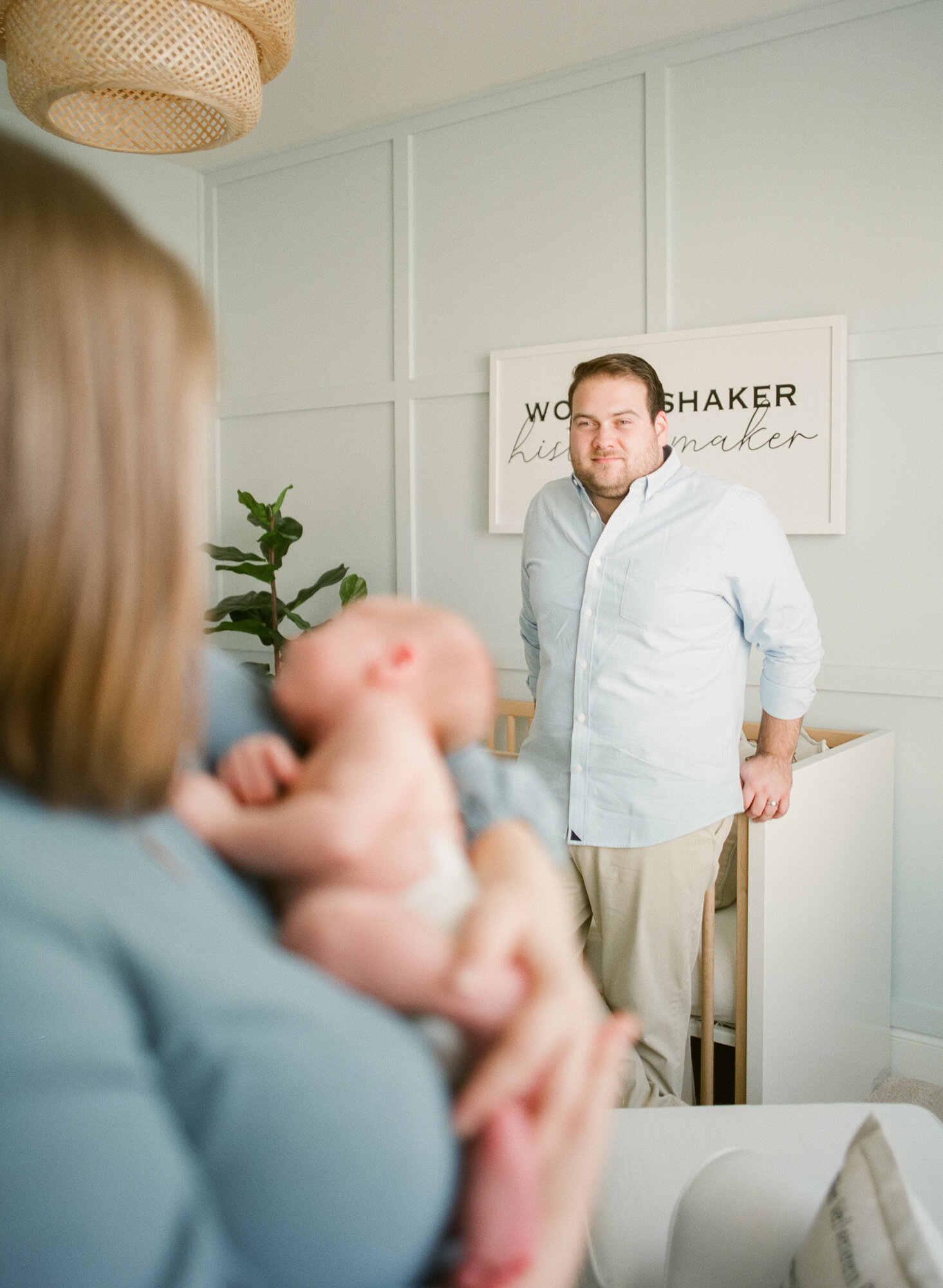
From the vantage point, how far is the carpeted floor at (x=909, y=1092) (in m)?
2.57

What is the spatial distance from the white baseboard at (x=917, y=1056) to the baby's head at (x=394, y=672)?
2.73m

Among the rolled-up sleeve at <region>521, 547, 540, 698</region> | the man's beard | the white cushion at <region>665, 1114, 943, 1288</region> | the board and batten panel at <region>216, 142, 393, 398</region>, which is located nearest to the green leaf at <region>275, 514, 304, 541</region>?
the board and batten panel at <region>216, 142, 393, 398</region>

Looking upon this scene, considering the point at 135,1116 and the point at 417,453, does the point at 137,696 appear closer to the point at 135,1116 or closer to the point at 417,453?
the point at 135,1116

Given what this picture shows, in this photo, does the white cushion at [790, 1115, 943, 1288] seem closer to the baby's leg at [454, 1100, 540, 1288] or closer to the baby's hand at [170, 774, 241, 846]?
the baby's leg at [454, 1100, 540, 1288]

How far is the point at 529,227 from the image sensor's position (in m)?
3.25

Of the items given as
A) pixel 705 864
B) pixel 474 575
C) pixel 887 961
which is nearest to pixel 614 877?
pixel 705 864

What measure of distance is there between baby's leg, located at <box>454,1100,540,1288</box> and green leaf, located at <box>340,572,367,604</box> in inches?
118

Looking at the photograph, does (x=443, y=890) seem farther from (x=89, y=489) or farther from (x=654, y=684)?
(x=654, y=684)

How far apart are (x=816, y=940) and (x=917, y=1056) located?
31.8 inches

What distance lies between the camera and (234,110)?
1.75 metres

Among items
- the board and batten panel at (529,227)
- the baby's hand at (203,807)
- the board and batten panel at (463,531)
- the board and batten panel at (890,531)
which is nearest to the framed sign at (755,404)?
the board and batten panel at (890,531)

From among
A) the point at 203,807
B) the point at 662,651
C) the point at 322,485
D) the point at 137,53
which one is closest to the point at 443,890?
the point at 203,807

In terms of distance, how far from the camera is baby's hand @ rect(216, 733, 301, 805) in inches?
17.6

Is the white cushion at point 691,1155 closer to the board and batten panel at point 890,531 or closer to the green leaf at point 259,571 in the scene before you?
the board and batten panel at point 890,531
